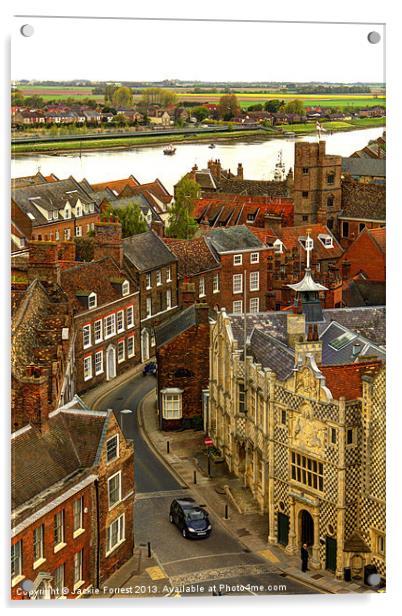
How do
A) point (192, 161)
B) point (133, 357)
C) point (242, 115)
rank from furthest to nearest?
point (133, 357), point (192, 161), point (242, 115)

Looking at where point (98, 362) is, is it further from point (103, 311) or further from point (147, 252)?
point (147, 252)

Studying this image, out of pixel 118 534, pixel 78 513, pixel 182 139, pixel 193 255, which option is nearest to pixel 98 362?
pixel 193 255

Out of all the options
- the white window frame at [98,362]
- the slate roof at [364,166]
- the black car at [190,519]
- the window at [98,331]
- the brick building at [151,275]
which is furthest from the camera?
the brick building at [151,275]

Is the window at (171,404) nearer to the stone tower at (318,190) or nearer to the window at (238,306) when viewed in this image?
the window at (238,306)

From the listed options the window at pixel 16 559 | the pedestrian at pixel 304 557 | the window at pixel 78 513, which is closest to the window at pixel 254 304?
the pedestrian at pixel 304 557

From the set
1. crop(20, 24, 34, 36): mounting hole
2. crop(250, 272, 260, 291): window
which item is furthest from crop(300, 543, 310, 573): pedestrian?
crop(20, 24, 34, 36): mounting hole

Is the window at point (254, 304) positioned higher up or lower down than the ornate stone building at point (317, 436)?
higher up

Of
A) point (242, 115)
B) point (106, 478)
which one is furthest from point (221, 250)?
point (106, 478)

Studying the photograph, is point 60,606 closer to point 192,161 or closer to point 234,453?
point 234,453
